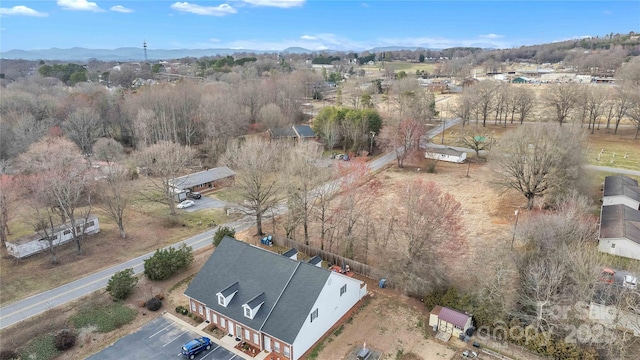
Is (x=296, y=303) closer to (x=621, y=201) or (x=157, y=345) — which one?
(x=157, y=345)

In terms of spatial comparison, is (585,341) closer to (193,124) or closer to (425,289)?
(425,289)

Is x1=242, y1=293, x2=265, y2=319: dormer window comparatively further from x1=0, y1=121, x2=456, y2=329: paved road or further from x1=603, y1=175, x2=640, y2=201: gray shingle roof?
x1=603, y1=175, x2=640, y2=201: gray shingle roof

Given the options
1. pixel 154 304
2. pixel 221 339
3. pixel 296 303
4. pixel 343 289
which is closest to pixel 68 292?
pixel 154 304

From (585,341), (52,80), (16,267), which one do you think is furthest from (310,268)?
(52,80)

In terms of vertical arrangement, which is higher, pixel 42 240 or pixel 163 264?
pixel 163 264

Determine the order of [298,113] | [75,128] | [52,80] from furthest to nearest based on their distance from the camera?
[52,80] < [298,113] < [75,128]

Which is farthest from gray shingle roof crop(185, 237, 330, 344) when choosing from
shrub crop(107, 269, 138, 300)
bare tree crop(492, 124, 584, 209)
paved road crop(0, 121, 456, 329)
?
bare tree crop(492, 124, 584, 209)
